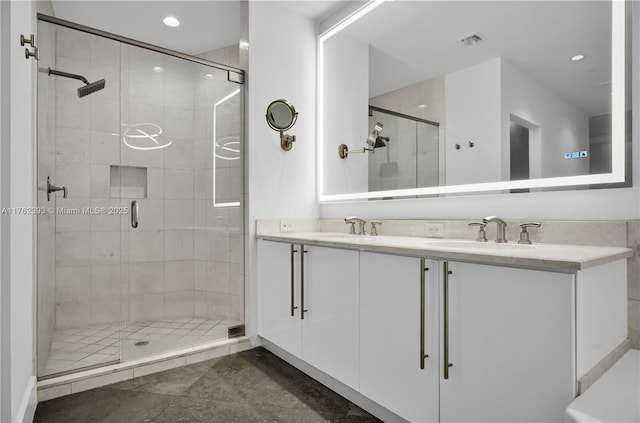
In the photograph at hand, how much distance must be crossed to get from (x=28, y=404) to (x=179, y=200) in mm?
1411

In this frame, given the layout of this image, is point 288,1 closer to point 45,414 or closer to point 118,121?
point 118,121

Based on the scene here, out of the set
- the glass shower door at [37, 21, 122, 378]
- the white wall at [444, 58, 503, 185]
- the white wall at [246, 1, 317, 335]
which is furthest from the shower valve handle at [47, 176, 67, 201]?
the white wall at [444, 58, 503, 185]

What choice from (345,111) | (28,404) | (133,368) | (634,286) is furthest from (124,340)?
(634,286)

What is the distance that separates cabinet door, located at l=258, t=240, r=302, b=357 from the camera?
80.0 inches

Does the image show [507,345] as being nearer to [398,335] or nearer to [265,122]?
[398,335]

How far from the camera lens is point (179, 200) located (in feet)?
8.33

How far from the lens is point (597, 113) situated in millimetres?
1427

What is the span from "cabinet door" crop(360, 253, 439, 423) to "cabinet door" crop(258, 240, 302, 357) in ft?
1.85

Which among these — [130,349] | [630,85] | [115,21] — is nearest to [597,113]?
[630,85]

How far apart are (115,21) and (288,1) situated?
5.09 ft

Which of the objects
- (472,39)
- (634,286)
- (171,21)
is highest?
(171,21)

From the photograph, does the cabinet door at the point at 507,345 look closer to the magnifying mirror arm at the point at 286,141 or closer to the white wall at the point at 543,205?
the white wall at the point at 543,205

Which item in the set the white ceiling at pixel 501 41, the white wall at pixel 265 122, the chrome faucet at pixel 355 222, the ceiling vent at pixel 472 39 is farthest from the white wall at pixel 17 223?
the ceiling vent at pixel 472 39

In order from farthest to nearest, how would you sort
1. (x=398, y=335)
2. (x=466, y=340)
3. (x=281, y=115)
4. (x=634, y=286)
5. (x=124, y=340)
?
(x=281, y=115), (x=124, y=340), (x=398, y=335), (x=634, y=286), (x=466, y=340)
